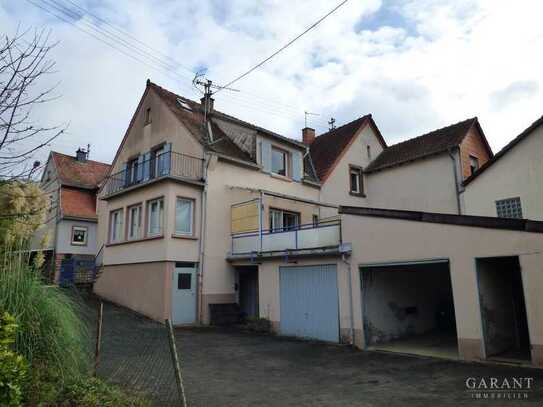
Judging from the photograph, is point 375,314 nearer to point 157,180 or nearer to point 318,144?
point 157,180

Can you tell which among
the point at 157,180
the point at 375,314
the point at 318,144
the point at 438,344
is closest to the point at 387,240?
the point at 375,314

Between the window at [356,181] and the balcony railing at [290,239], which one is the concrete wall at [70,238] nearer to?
the balcony railing at [290,239]

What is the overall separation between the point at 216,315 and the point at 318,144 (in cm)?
1323

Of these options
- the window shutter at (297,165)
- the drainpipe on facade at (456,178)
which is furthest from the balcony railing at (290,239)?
the drainpipe on facade at (456,178)

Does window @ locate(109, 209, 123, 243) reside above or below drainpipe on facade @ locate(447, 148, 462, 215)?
below

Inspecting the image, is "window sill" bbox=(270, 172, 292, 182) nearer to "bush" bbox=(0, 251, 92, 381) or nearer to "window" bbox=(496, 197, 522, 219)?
"window" bbox=(496, 197, 522, 219)

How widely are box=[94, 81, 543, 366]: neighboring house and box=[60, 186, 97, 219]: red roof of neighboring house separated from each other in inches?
125

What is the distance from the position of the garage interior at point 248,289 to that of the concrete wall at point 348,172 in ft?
19.7

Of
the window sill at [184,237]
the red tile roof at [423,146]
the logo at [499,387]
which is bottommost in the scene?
the logo at [499,387]

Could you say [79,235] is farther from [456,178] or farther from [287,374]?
[456,178]

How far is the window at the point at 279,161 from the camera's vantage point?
794 inches

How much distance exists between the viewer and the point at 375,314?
12.0 metres

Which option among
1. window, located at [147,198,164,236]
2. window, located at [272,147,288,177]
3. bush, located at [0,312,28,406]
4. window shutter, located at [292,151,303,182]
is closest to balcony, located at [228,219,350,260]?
window, located at [147,198,164,236]

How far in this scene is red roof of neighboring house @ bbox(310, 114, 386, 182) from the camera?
2221 centimetres
